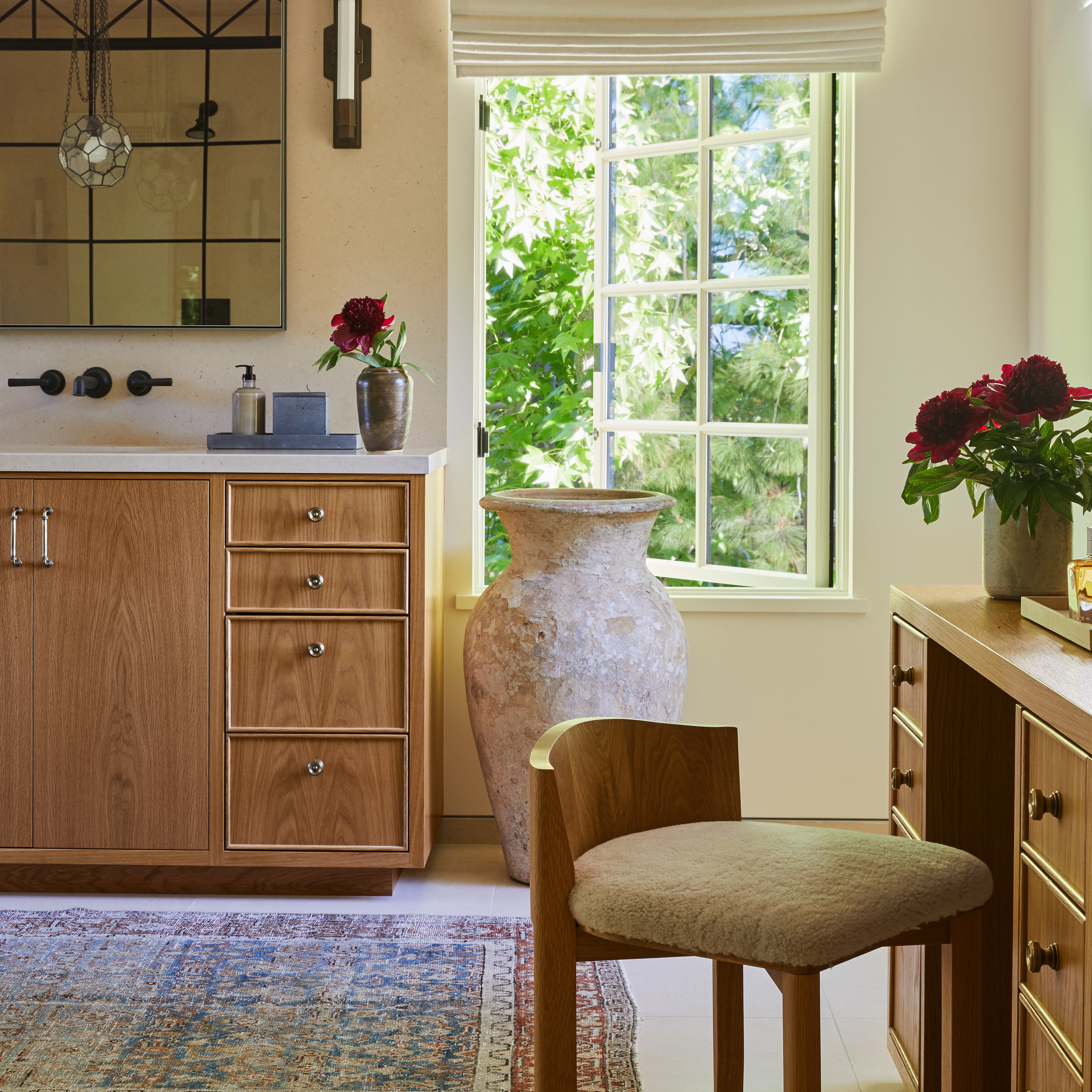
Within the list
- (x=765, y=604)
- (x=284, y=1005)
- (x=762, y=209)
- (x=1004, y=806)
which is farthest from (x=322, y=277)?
(x=1004, y=806)

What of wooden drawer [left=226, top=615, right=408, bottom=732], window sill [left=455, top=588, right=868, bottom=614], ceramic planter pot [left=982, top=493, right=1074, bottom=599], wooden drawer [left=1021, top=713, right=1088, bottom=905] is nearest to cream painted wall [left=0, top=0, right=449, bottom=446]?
wooden drawer [left=226, top=615, right=408, bottom=732]

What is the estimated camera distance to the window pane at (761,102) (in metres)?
2.98

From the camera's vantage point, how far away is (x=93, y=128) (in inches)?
116

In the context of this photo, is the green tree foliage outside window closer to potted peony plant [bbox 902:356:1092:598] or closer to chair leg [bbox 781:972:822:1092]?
potted peony plant [bbox 902:356:1092:598]

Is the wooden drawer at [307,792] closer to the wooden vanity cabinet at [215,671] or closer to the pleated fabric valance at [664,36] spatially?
the wooden vanity cabinet at [215,671]

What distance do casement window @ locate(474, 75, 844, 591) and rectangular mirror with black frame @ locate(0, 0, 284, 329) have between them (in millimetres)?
610

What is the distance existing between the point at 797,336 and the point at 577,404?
0.63 meters

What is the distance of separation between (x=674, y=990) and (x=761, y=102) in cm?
225

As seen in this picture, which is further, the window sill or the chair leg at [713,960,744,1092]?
the window sill

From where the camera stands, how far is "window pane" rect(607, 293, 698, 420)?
10.1 feet

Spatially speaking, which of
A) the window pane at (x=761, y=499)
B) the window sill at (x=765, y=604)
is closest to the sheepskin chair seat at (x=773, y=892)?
the window sill at (x=765, y=604)

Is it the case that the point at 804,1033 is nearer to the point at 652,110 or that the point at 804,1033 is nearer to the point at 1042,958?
the point at 1042,958

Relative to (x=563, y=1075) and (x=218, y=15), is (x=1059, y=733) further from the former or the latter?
(x=218, y=15)

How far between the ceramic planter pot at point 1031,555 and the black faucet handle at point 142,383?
2160 mm
